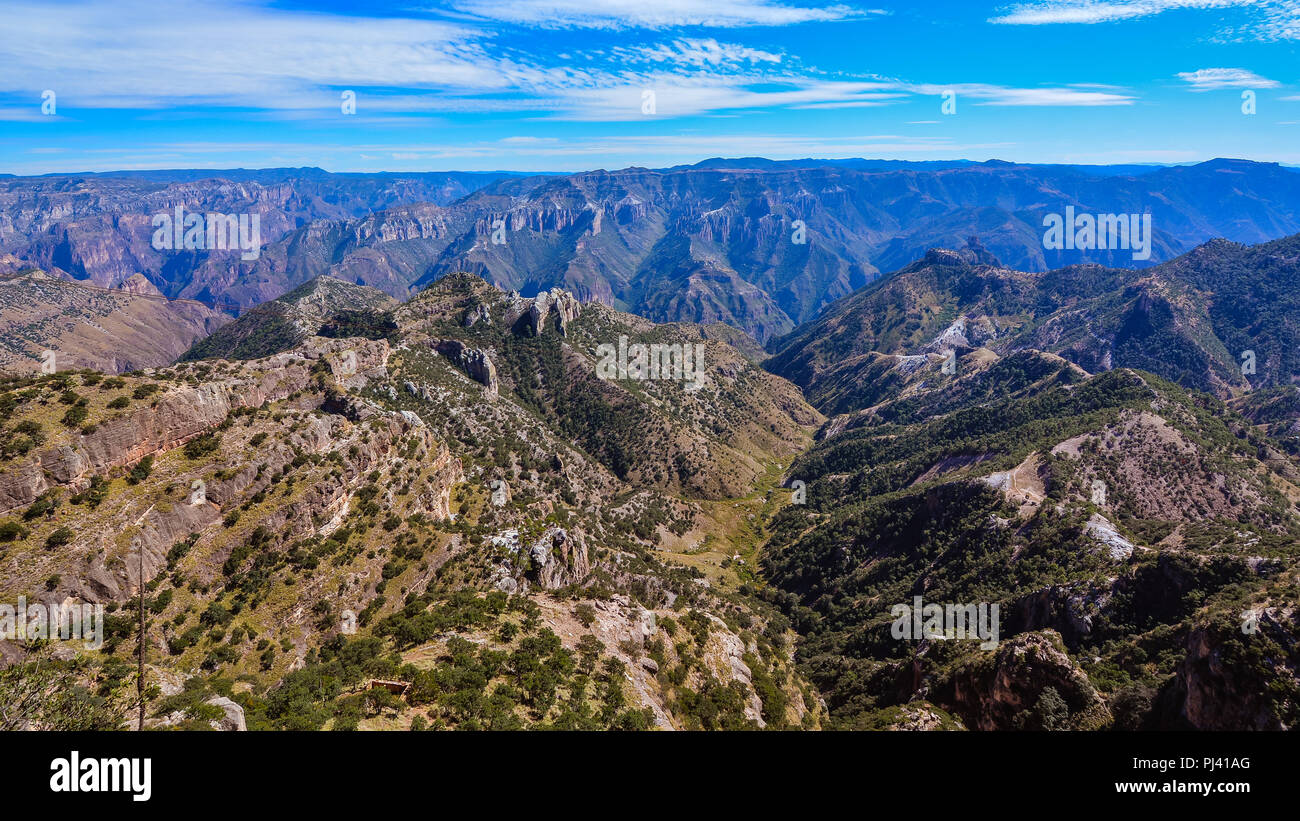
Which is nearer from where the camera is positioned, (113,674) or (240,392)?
(113,674)

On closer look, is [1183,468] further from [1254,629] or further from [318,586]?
[318,586]

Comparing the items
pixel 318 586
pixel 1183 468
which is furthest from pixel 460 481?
pixel 1183 468

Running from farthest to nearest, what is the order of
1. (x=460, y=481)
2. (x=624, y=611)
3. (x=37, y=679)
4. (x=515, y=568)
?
(x=460, y=481)
(x=515, y=568)
(x=624, y=611)
(x=37, y=679)

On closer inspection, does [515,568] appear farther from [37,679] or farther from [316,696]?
[37,679]
